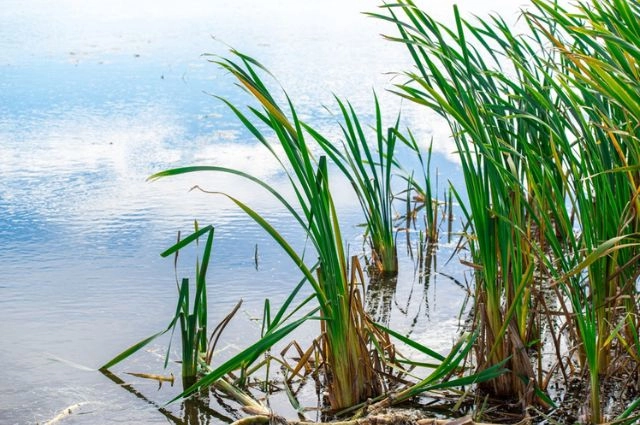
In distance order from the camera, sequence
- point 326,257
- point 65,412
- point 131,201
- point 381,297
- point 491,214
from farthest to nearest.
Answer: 1. point 131,201
2. point 381,297
3. point 65,412
4. point 491,214
5. point 326,257

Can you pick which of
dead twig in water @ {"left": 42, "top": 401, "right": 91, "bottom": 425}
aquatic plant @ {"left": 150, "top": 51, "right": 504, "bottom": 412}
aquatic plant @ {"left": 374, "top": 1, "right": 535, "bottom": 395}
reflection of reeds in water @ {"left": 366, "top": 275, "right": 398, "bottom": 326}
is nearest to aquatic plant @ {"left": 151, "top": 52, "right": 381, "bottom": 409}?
aquatic plant @ {"left": 150, "top": 51, "right": 504, "bottom": 412}

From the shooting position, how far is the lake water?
8.95 ft

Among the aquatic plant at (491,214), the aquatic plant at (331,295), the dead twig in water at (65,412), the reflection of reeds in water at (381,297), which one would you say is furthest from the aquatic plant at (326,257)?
the reflection of reeds in water at (381,297)

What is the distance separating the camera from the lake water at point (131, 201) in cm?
273

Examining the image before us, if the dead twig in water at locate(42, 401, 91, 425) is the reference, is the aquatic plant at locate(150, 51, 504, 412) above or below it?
above

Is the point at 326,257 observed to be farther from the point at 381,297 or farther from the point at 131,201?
the point at 131,201

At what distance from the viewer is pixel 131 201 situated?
4.15 m

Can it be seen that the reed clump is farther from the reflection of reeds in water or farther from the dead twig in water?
the dead twig in water

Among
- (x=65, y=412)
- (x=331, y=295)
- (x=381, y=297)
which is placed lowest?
(x=65, y=412)

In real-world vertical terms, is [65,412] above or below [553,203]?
below

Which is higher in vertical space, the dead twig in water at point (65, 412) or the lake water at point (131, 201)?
the lake water at point (131, 201)

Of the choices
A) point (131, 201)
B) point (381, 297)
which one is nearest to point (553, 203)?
point (381, 297)

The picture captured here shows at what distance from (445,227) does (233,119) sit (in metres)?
1.96

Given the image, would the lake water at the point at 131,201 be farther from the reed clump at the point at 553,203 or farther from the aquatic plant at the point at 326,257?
the reed clump at the point at 553,203
